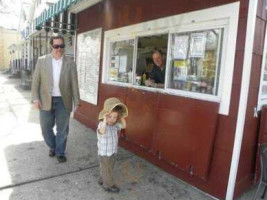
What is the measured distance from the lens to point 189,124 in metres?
3.32

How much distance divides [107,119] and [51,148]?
160 cm

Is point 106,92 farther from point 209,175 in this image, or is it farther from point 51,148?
point 209,175

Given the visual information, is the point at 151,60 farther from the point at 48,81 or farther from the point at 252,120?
the point at 252,120

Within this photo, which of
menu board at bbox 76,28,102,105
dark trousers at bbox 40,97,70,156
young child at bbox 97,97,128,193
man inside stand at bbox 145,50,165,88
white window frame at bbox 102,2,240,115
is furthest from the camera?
menu board at bbox 76,28,102,105

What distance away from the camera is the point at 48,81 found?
12.6 feet

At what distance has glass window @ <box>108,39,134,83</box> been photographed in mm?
4773

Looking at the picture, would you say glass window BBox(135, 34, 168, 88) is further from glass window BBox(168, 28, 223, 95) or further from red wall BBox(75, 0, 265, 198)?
glass window BBox(168, 28, 223, 95)

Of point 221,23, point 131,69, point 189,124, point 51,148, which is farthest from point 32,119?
point 221,23

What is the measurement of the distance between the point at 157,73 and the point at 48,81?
66.1 inches

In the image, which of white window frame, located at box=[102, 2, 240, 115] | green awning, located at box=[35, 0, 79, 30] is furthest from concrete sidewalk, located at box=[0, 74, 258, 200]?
green awning, located at box=[35, 0, 79, 30]

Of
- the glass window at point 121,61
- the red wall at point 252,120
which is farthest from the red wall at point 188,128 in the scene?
the glass window at point 121,61

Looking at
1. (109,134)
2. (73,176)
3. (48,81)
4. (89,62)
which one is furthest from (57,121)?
(89,62)

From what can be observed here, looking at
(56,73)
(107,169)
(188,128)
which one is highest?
(56,73)

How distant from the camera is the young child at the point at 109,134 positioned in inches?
119
